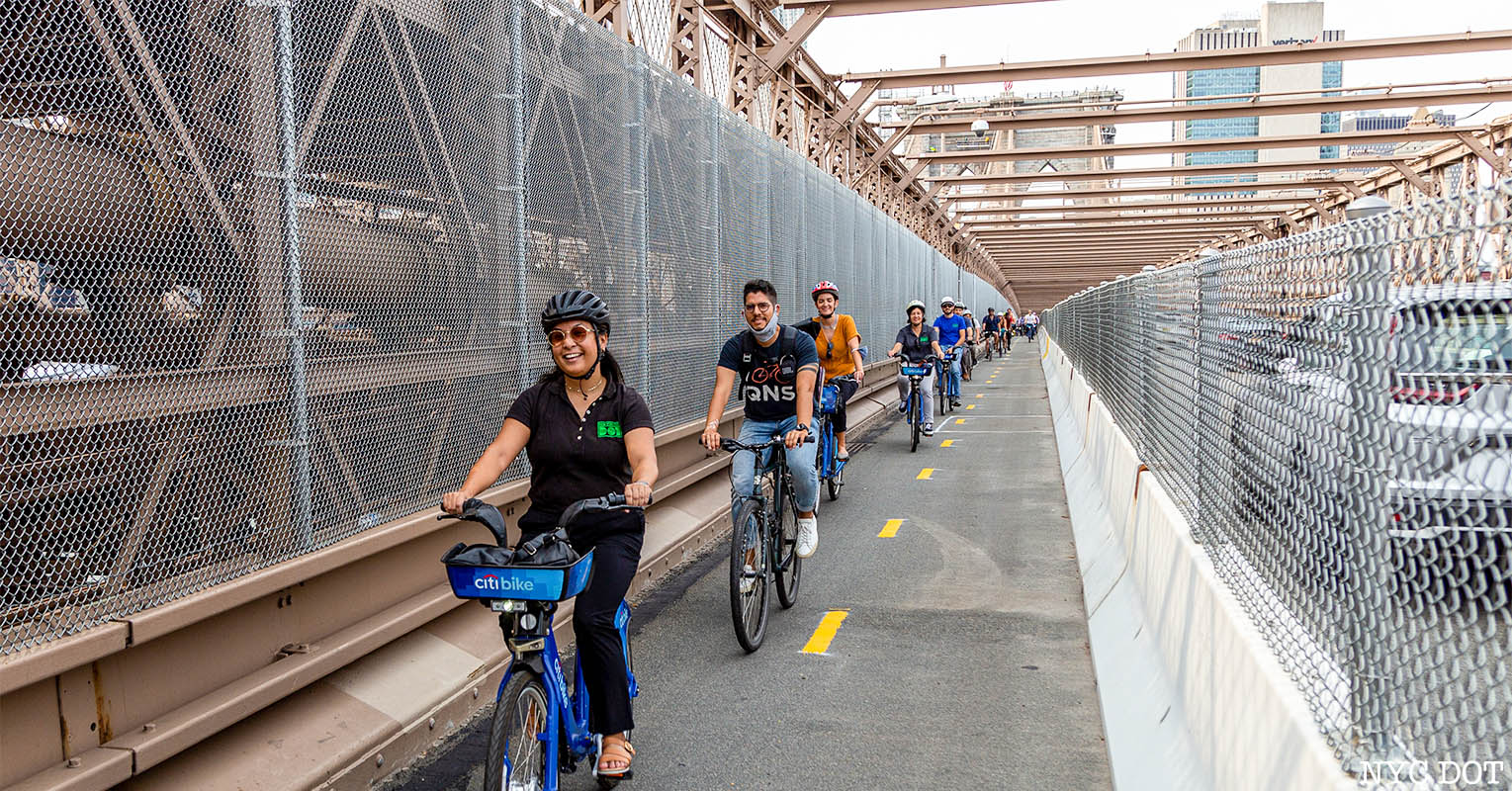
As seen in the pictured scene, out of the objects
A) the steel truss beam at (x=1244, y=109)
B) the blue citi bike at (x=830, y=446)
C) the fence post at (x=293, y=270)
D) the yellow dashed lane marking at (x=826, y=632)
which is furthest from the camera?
the steel truss beam at (x=1244, y=109)

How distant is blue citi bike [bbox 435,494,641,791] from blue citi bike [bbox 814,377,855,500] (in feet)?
21.2

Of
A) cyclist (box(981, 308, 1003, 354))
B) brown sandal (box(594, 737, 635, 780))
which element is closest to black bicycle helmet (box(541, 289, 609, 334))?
brown sandal (box(594, 737, 635, 780))

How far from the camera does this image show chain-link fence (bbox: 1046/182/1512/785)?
2213 millimetres

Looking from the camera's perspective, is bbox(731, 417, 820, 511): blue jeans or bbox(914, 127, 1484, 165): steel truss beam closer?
bbox(731, 417, 820, 511): blue jeans

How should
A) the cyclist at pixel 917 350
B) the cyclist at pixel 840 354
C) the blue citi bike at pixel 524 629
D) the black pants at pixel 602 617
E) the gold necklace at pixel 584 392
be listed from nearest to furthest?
the blue citi bike at pixel 524 629
the black pants at pixel 602 617
the gold necklace at pixel 584 392
the cyclist at pixel 840 354
the cyclist at pixel 917 350

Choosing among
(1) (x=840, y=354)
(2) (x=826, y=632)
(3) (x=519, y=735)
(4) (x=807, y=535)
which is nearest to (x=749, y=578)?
(2) (x=826, y=632)

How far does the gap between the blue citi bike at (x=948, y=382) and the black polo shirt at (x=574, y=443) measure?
1643 centimetres

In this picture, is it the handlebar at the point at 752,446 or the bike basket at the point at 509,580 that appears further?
the handlebar at the point at 752,446

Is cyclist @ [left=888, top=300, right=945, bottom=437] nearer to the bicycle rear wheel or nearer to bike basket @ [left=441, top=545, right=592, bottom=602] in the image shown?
the bicycle rear wheel

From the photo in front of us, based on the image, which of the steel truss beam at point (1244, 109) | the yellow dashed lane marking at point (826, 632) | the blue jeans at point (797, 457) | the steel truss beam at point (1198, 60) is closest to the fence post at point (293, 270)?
the yellow dashed lane marking at point (826, 632)

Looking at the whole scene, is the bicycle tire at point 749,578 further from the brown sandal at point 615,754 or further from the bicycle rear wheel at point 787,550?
the brown sandal at point 615,754

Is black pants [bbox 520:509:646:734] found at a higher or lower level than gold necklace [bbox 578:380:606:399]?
lower

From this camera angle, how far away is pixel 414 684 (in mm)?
5133

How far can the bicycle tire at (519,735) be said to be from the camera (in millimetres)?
3453
